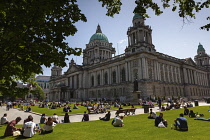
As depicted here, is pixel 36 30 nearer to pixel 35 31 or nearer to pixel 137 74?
pixel 35 31

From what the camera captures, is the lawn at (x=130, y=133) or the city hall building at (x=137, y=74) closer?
the lawn at (x=130, y=133)

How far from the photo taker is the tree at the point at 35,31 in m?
6.58

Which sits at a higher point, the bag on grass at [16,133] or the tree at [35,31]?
the tree at [35,31]

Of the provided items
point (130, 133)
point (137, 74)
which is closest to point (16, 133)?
point (130, 133)

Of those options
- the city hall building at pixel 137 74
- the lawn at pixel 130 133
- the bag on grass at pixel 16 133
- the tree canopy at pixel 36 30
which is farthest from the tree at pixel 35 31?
the city hall building at pixel 137 74

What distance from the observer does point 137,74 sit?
57.7m

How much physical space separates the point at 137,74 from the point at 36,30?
52313 mm

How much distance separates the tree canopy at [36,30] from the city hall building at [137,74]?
107 feet

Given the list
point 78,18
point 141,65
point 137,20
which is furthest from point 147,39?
point 78,18

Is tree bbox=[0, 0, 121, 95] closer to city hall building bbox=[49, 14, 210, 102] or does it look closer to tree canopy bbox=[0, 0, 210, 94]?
tree canopy bbox=[0, 0, 210, 94]

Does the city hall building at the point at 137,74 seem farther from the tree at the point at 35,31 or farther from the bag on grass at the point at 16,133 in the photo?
the tree at the point at 35,31

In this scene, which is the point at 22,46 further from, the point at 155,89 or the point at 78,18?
the point at 155,89

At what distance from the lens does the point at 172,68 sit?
68.4 metres

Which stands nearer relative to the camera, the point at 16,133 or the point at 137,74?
the point at 16,133
